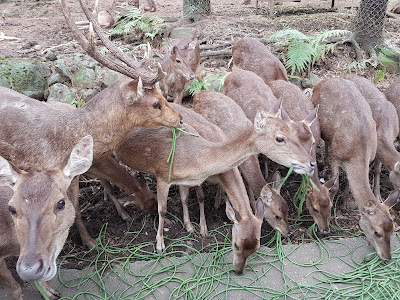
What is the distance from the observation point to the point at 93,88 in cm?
834

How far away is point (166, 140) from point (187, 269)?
1.55 m

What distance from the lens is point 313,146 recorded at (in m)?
5.48

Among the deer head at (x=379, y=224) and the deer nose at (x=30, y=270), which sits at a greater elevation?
the deer nose at (x=30, y=270)

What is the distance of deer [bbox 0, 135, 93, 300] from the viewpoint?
309cm

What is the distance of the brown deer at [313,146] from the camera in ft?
16.9

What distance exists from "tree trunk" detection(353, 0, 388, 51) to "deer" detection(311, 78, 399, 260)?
3.92m

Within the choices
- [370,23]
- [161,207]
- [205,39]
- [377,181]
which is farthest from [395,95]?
[205,39]

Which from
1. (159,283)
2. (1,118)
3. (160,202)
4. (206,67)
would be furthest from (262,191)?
(206,67)

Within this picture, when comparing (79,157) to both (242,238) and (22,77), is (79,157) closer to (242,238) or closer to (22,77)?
(242,238)

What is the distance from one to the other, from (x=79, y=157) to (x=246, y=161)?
2.56 metres

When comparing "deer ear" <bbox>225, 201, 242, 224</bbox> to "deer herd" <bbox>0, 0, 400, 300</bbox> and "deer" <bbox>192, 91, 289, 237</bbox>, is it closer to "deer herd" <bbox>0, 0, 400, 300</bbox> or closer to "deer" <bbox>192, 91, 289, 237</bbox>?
"deer herd" <bbox>0, 0, 400, 300</bbox>

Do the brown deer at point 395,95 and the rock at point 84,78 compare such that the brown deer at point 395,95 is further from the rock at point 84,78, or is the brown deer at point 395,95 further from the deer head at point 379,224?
the rock at point 84,78

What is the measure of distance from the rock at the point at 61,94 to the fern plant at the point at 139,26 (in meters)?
3.10

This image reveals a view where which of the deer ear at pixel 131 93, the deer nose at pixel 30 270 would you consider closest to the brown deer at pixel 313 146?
the deer ear at pixel 131 93
